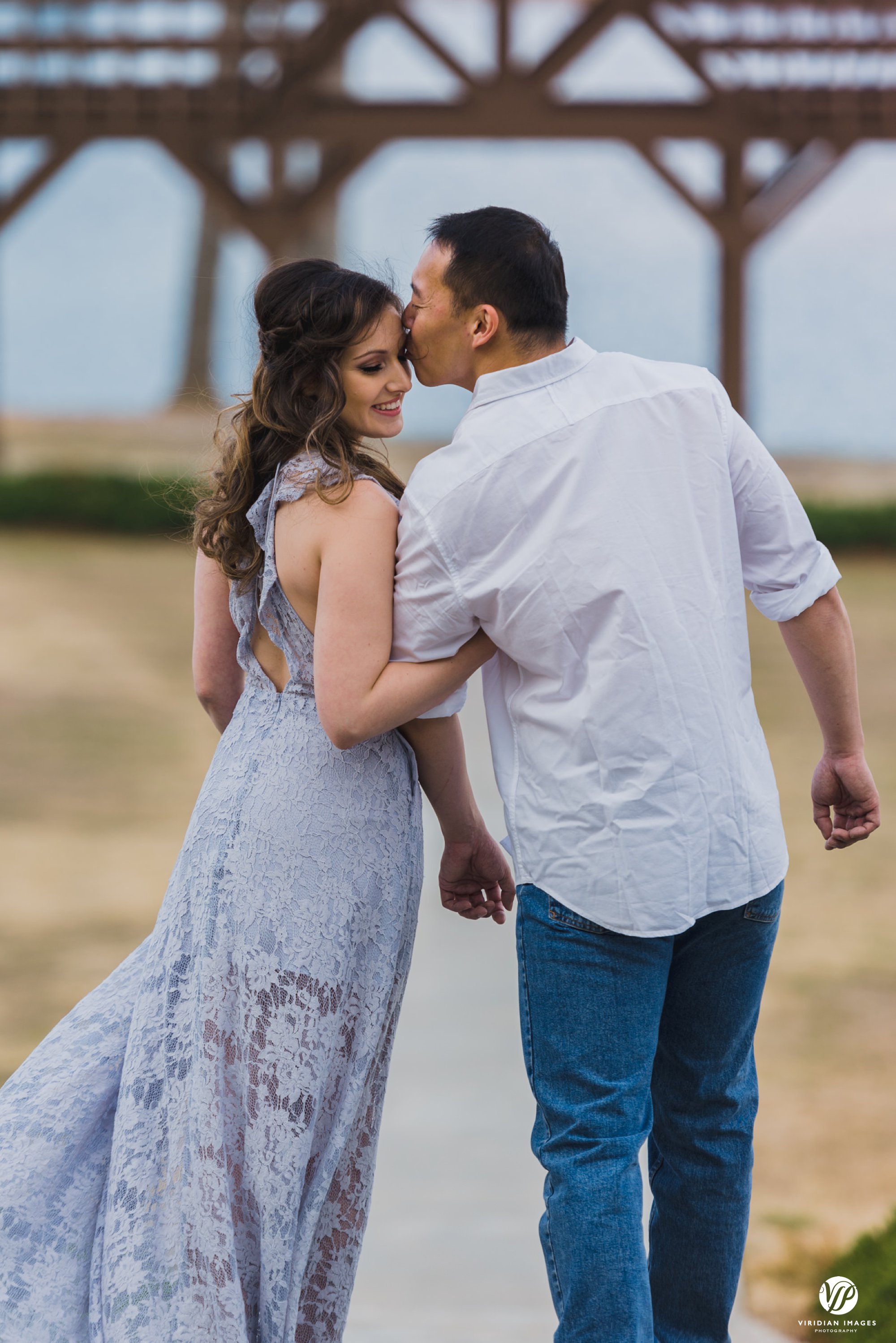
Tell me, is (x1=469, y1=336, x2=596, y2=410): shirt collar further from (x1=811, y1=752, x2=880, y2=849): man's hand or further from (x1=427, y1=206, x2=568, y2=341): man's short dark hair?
(x1=811, y1=752, x2=880, y2=849): man's hand

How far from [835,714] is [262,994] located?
0.89m

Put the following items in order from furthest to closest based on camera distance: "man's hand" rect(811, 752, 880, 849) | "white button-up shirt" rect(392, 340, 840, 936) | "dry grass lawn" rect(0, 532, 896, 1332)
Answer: "dry grass lawn" rect(0, 532, 896, 1332) < "man's hand" rect(811, 752, 880, 849) < "white button-up shirt" rect(392, 340, 840, 936)

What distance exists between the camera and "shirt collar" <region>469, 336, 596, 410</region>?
183cm

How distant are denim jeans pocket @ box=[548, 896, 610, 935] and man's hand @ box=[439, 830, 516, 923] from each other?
0.97 feet

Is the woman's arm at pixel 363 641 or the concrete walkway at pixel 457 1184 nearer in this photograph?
the woman's arm at pixel 363 641

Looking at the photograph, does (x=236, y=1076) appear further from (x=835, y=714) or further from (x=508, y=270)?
(x=508, y=270)

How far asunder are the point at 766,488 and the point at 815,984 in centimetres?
277

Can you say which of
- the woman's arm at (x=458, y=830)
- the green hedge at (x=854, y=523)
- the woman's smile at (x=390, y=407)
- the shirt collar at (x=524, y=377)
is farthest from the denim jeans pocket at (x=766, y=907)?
the green hedge at (x=854, y=523)

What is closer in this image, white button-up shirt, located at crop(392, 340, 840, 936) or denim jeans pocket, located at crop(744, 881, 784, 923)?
white button-up shirt, located at crop(392, 340, 840, 936)

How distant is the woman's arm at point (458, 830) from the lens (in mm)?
2010

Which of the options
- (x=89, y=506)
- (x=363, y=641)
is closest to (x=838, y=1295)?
(x=363, y=641)

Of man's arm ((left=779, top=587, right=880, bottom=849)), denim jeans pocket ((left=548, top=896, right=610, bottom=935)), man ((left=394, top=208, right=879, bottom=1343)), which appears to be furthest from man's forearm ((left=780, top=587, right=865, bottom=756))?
denim jeans pocket ((left=548, top=896, right=610, bottom=935))

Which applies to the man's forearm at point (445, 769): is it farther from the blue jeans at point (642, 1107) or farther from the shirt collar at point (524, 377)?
the shirt collar at point (524, 377)

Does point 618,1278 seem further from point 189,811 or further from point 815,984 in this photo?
point 189,811
